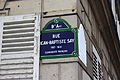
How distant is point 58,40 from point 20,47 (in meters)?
0.60

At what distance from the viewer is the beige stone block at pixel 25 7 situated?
207 inches

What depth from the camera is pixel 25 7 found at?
17.5 feet

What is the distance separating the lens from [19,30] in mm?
5160

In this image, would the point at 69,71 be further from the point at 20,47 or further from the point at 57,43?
the point at 20,47

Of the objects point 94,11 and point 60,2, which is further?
point 94,11

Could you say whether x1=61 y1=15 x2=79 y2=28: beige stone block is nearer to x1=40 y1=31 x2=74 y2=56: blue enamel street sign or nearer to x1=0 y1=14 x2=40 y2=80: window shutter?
x1=40 y1=31 x2=74 y2=56: blue enamel street sign

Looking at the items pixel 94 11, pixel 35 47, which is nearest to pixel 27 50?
pixel 35 47

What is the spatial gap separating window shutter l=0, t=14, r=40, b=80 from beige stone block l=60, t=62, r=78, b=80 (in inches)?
15.1

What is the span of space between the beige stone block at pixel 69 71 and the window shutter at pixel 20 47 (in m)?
0.38

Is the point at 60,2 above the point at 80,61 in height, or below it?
above

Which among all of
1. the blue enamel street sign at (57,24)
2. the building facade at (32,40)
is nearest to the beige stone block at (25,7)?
the building facade at (32,40)

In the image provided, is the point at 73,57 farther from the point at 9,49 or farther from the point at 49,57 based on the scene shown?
the point at 9,49

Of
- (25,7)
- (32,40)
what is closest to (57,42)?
(32,40)

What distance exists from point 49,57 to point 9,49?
0.67 metres
